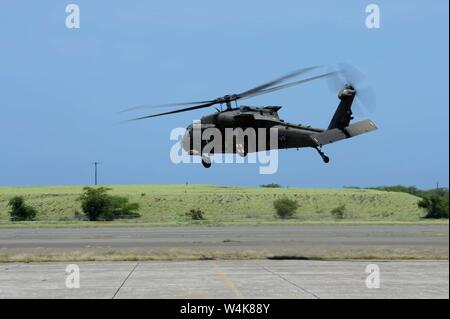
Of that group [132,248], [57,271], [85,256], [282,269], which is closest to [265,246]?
[132,248]

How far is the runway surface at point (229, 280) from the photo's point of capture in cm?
2083

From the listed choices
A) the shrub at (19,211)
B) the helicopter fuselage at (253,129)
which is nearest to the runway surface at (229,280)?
the helicopter fuselage at (253,129)

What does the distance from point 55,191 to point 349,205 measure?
4822cm

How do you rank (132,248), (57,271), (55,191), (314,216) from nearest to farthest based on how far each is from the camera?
(57,271), (132,248), (314,216), (55,191)

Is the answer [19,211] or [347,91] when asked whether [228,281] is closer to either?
[347,91]

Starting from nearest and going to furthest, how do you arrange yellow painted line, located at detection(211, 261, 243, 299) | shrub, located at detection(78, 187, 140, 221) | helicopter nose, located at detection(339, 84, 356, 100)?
yellow painted line, located at detection(211, 261, 243, 299), helicopter nose, located at detection(339, 84, 356, 100), shrub, located at detection(78, 187, 140, 221)

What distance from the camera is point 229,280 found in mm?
24359

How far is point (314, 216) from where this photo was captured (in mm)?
101062

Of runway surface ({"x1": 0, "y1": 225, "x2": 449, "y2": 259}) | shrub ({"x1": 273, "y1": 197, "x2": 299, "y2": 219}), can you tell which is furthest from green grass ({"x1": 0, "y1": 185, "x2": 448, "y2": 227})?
runway surface ({"x1": 0, "y1": 225, "x2": 449, "y2": 259})

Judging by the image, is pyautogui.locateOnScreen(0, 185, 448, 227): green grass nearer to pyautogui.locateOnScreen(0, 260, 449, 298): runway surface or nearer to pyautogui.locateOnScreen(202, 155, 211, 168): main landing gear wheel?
pyautogui.locateOnScreen(0, 260, 449, 298): runway surface

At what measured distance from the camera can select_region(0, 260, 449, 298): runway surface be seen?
20.8m

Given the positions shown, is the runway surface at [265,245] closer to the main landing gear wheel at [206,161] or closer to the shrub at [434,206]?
the main landing gear wheel at [206,161]

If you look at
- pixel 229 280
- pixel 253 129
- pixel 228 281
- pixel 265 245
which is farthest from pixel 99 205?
pixel 228 281
